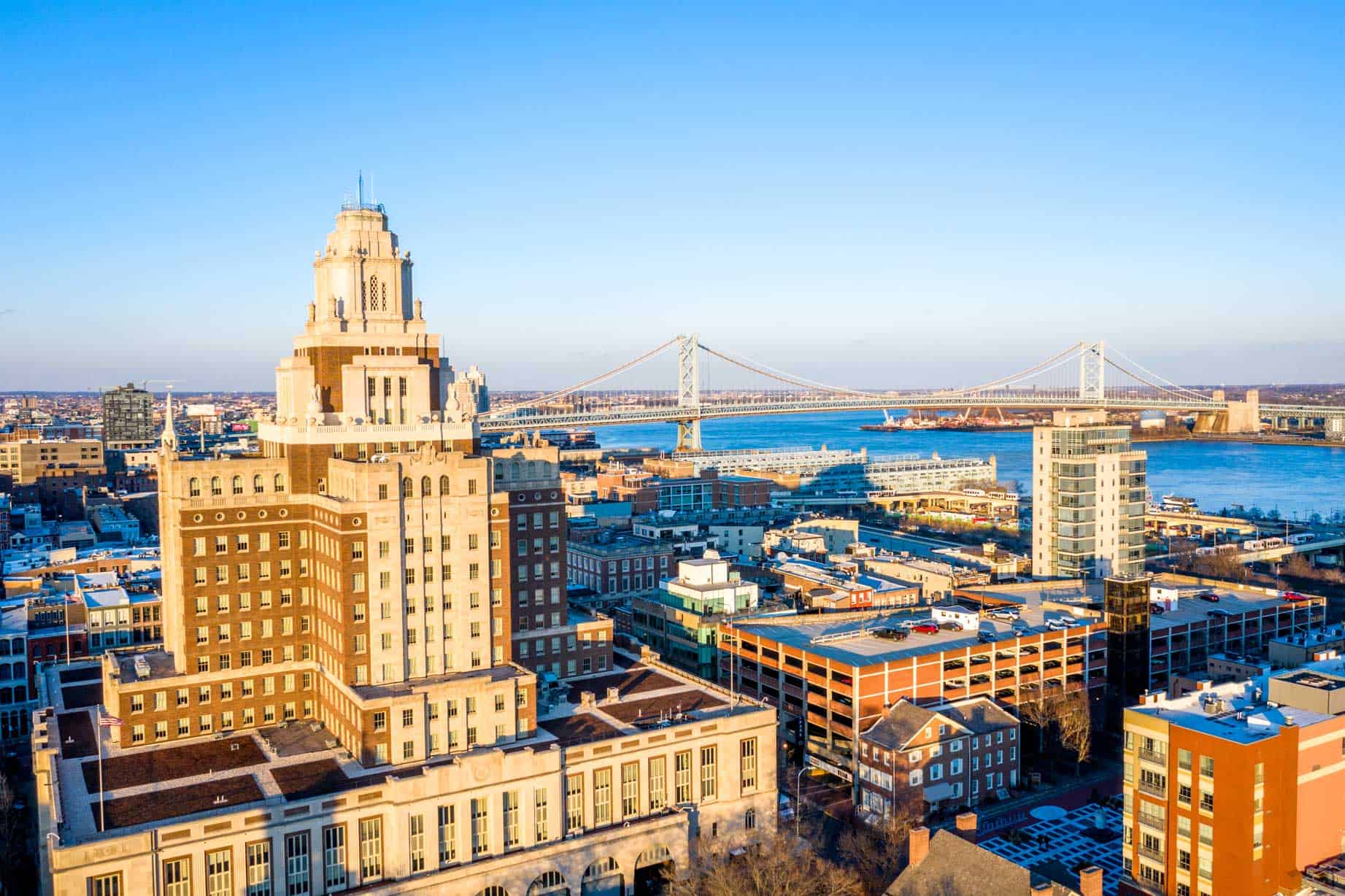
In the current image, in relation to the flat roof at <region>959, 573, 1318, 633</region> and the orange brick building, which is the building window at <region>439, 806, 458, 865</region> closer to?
the orange brick building

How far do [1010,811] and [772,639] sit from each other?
40.9ft

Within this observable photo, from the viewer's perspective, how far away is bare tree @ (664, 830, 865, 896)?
3184 centimetres

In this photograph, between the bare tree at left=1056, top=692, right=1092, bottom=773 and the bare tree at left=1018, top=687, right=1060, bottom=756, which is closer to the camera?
the bare tree at left=1056, top=692, right=1092, bottom=773

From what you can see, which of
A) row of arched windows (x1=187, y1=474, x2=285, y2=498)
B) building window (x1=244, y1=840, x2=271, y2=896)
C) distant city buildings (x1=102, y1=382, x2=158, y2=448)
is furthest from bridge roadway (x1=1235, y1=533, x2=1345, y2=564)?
distant city buildings (x1=102, y1=382, x2=158, y2=448)

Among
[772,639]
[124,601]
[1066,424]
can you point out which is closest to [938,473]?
[1066,424]

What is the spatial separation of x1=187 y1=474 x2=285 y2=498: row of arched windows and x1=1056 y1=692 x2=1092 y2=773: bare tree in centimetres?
3244

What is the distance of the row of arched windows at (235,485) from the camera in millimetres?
39219

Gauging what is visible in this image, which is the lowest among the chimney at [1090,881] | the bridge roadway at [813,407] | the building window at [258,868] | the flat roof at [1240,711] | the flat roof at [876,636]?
the building window at [258,868]

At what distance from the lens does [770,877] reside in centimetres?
3209

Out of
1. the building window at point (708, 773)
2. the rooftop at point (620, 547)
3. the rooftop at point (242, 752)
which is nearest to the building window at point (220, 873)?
the rooftop at point (242, 752)

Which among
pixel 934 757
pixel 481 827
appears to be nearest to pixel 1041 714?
pixel 934 757

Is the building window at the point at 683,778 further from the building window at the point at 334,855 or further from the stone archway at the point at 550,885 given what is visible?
the building window at the point at 334,855

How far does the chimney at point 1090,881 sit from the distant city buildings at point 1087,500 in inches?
1687

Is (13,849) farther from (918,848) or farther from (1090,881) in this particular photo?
(1090,881)
